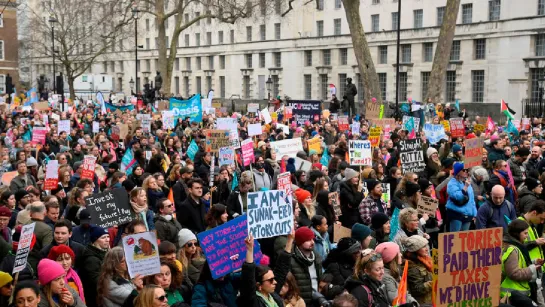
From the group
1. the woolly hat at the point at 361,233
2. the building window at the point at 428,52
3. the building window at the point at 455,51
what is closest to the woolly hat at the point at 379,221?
the woolly hat at the point at 361,233

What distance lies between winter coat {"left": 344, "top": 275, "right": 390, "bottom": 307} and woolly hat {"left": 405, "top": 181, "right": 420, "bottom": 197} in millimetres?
3704

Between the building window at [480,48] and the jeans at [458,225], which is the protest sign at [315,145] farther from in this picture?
the building window at [480,48]

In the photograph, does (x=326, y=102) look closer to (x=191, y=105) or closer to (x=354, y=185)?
(x=191, y=105)

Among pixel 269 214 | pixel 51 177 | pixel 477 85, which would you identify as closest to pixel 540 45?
pixel 477 85

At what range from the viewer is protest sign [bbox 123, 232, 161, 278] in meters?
6.34

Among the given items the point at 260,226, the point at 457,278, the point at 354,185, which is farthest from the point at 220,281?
the point at 354,185

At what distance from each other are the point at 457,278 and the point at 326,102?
47.8 metres

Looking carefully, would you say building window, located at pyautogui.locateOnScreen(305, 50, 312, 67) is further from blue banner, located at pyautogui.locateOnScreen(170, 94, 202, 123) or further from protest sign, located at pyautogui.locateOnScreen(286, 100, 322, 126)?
protest sign, located at pyautogui.locateOnScreen(286, 100, 322, 126)

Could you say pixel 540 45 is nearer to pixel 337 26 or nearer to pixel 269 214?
pixel 337 26

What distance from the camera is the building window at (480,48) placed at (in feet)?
152

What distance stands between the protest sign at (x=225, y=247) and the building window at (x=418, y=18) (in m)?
45.9

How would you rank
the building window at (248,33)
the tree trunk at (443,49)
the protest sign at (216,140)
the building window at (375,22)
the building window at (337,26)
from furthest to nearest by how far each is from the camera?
the building window at (248,33) < the building window at (337,26) < the building window at (375,22) < the tree trunk at (443,49) < the protest sign at (216,140)

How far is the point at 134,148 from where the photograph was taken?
16.0m

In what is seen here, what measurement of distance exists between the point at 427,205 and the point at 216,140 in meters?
6.11
